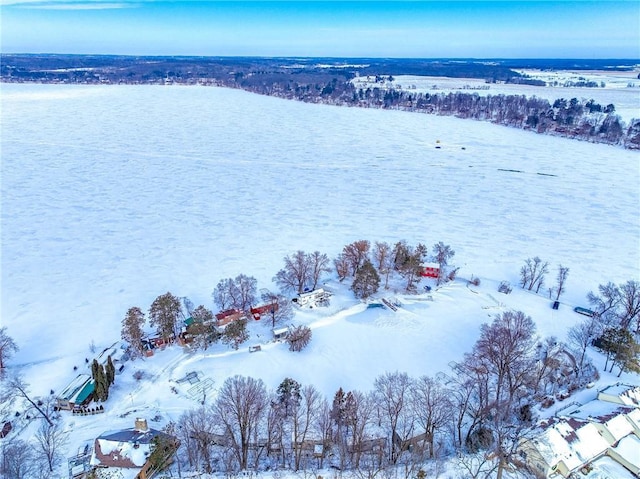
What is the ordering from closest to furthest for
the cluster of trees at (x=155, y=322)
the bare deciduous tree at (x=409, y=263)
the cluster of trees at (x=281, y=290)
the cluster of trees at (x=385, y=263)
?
the cluster of trees at (x=155, y=322), the cluster of trees at (x=281, y=290), the cluster of trees at (x=385, y=263), the bare deciduous tree at (x=409, y=263)

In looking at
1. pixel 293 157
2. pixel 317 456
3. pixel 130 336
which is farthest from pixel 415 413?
pixel 293 157

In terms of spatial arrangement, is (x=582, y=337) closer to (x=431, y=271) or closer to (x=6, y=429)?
(x=431, y=271)

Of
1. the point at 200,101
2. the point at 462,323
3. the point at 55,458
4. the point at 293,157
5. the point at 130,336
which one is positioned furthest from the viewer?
the point at 200,101

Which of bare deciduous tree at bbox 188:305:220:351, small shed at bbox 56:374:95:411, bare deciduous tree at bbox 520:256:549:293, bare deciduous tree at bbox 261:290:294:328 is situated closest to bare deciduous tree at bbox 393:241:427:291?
bare deciduous tree at bbox 520:256:549:293

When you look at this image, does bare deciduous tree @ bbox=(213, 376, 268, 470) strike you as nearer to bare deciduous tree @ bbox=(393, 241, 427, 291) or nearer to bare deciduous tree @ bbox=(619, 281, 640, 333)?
bare deciduous tree @ bbox=(393, 241, 427, 291)

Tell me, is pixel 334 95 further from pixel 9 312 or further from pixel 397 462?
pixel 397 462

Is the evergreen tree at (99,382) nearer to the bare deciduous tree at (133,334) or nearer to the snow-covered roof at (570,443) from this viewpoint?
the bare deciduous tree at (133,334)

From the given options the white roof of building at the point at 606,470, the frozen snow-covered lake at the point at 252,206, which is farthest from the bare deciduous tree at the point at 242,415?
the white roof of building at the point at 606,470
